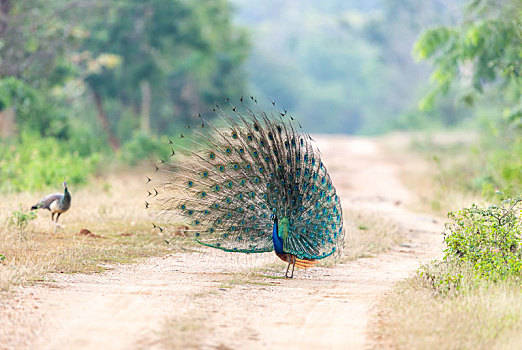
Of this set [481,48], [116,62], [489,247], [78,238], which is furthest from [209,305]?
[116,62]

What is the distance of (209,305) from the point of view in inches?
277

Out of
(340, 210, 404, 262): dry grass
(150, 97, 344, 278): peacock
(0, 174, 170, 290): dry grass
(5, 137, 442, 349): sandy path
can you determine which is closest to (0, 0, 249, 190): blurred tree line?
(0, 174, 170, 290): dry grass

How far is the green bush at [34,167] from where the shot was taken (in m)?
14.8

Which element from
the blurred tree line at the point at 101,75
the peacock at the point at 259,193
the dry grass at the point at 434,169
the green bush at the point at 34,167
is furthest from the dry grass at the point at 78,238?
the dry grass at the point at 434,169

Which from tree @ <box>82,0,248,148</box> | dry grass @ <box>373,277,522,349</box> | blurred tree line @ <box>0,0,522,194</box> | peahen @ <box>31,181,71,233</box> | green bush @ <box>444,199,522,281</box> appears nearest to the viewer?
dry grass @ <box>373,277,522,349</box>

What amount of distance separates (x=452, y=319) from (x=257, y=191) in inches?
121

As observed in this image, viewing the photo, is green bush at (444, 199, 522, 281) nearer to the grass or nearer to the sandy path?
the grass

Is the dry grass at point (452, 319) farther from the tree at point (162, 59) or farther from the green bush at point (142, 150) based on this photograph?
the tree at point (162, 59)

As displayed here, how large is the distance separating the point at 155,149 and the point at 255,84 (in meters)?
43.8

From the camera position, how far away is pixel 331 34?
8112cm

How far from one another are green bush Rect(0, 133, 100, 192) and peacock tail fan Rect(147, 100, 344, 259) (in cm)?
672

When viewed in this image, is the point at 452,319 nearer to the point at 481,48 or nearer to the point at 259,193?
the point at 259,193

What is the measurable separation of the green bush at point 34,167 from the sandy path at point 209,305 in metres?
6.08

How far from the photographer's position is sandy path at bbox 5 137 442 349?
591 cm
